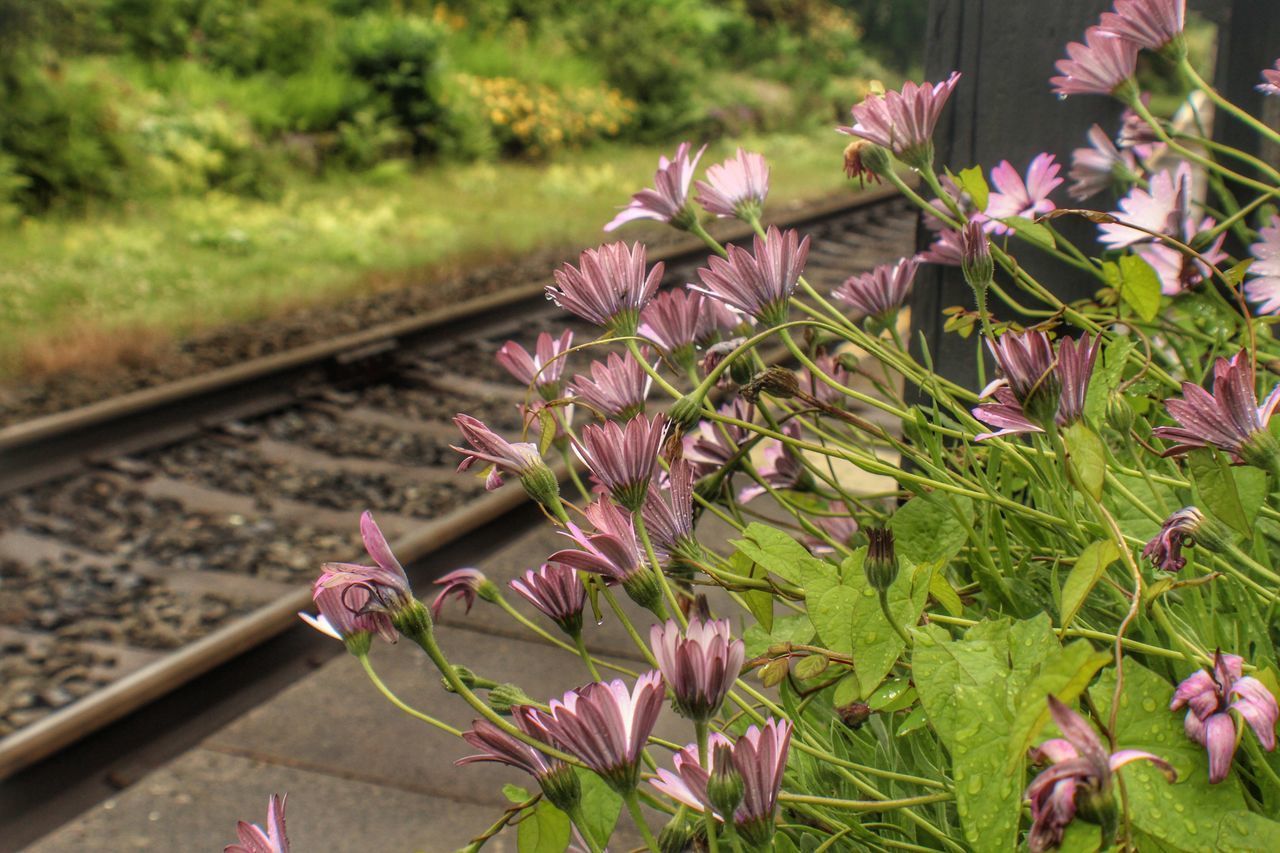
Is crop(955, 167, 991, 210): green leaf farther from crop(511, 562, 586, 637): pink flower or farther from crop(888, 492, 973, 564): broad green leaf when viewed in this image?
crop(511, 562, 586, 637): pink flower

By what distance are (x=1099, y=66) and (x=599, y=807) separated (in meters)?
0.86

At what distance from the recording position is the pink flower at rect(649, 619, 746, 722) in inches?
25.0

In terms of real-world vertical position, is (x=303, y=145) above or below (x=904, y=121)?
below

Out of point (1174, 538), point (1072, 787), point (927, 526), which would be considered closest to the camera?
point (1072, 787)

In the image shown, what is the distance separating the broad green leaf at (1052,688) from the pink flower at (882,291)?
25.4 inches

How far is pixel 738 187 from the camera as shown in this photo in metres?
1.08

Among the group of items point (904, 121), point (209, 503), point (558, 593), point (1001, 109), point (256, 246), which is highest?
point (904, 121)

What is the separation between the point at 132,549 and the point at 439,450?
1358 mm

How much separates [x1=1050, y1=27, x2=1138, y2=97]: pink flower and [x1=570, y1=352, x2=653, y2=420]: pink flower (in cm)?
55

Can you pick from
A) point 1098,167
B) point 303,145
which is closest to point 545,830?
point 1098,167

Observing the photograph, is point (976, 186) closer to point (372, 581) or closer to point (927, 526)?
point (927, 526)

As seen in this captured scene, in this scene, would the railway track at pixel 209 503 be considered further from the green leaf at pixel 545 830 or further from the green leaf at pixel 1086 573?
the green leaf at pixel 1086 573

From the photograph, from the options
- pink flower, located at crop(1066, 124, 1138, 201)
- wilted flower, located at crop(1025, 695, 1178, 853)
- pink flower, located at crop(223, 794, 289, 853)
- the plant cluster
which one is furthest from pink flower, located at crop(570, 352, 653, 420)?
pink flower, located at crop(1066, 124, 1138, 201)

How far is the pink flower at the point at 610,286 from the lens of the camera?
901 mm
